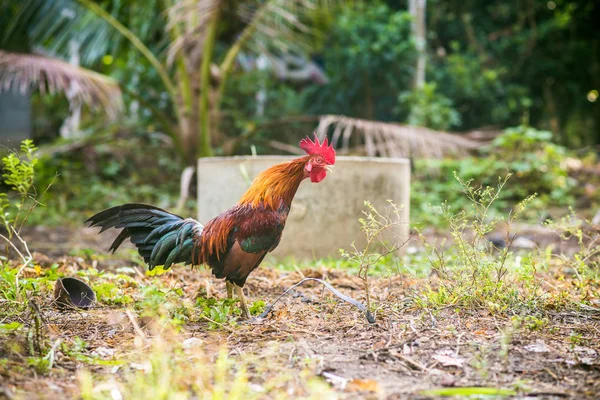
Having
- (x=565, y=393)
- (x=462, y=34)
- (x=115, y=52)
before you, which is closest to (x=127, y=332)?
(x=565, y=393)

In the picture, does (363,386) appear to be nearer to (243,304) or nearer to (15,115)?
(243,304)

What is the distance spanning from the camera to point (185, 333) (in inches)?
93.6

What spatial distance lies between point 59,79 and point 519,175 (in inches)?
267

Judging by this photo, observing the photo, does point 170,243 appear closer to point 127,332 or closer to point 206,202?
point 127,332

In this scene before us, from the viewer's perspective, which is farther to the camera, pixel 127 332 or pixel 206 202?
pixel 206 202

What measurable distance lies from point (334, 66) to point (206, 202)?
288 inches

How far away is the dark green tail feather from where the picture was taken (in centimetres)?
268

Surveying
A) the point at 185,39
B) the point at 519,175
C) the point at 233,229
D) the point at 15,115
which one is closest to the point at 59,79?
the point at 185,39

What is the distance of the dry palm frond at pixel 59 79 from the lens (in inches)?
229

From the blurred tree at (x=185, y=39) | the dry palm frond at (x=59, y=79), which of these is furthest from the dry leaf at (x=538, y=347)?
the blurred tree at (x=185, y=39)

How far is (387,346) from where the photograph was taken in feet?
7.07

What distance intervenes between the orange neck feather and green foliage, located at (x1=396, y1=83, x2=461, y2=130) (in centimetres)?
741

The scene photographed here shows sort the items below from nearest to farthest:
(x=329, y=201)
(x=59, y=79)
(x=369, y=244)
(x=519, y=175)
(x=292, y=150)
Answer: (x=369, y=244), (x=329, y=201), (x=59, y=79), (x=292, y=150), (x=519, y=175)

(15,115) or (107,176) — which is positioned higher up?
(15,115)
